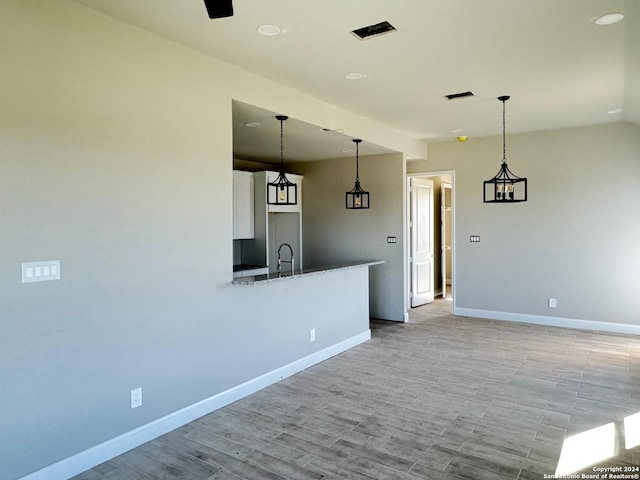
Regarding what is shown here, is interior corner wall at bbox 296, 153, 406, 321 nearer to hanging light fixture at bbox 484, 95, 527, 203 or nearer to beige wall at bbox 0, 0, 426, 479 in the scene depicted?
hanging light fixture at bbox 484, 95, 527, 203

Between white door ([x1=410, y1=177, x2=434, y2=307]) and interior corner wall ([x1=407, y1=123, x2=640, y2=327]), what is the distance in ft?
2.96

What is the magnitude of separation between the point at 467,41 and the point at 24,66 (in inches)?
112

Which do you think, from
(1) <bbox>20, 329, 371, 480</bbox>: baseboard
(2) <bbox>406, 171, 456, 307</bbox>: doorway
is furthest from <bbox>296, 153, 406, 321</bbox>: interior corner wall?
(1) <bbox>20, 329, 371, 480</bbox>: baseboard

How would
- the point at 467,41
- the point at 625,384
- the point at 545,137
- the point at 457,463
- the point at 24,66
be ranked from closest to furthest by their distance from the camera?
1. the point at 24,66
2. the point at 457,463
3. the point at 467,41
4. the point at 625,384
5. the point at 545,137

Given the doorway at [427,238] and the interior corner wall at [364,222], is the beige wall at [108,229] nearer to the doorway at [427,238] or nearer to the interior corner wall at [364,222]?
the interior corner wall at [364,222]

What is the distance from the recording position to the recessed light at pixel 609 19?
9.08ft

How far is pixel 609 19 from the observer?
2.83 m

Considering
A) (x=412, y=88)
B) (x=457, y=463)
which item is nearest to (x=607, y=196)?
(x=412, y=88)

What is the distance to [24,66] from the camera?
7.71ft

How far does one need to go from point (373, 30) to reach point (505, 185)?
2597mm

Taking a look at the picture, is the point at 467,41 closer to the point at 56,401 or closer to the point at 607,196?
the point at 56,401

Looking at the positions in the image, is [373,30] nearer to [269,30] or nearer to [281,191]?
[269,30]

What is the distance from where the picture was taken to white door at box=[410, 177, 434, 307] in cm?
782

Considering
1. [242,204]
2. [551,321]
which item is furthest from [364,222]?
[551,321]
